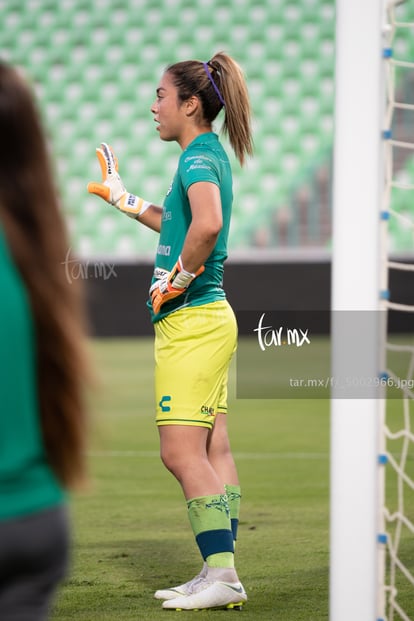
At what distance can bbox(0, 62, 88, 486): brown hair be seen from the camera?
4.09 feet

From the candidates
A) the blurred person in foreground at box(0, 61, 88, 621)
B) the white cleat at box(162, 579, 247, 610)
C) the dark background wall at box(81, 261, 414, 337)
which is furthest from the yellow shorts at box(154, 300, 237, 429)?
the dark background wall at box(81, 261, 414, 337)

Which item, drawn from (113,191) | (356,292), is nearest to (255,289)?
(113,191)

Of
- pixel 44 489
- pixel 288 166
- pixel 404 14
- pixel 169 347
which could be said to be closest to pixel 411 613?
pixel 169 347

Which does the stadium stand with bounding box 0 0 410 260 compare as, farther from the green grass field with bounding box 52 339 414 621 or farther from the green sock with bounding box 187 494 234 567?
the green sock with bounding box 187 494 234 567

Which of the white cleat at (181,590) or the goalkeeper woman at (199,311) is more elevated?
the goalkeeper woman at (199,311)

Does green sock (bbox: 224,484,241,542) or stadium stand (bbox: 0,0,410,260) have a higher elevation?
stadium stand (bbox: 0,0,410,260)

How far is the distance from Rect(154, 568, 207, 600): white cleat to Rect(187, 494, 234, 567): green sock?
100 mm

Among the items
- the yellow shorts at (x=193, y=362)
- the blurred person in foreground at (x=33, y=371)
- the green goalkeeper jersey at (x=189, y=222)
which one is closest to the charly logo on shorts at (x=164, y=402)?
the yellow shorts at (x=193, y=362)

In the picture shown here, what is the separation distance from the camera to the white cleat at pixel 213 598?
9.60 feet

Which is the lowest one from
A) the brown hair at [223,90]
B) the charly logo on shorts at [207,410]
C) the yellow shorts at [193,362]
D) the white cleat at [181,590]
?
the white cleat at [181,590]

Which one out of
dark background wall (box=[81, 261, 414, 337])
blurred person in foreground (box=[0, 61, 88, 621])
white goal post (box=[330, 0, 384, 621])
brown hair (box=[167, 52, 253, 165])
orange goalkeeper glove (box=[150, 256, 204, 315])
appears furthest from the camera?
dark background wall (box=[81, 261, 414, 337])

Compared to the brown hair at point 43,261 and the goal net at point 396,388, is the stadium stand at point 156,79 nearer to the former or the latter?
the goal net at point 396,388

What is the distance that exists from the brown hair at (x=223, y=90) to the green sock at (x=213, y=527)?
3.17ft

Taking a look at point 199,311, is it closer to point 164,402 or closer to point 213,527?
point 164,402
